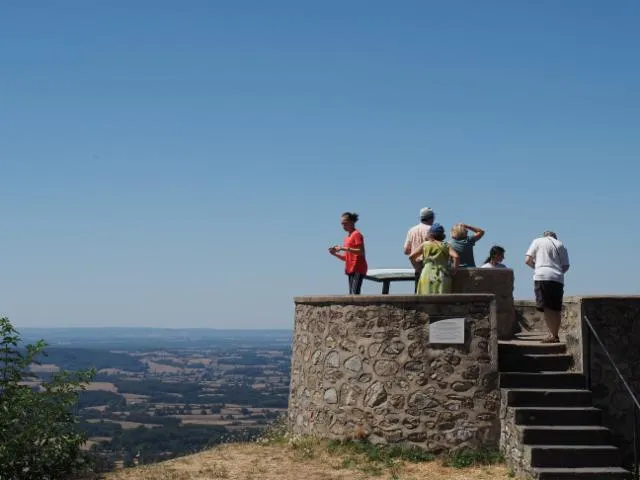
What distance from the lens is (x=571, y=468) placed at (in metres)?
10.8

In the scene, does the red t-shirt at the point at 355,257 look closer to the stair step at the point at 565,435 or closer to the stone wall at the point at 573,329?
the stone wall at the point at 573,329

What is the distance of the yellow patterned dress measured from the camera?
12.8 meters

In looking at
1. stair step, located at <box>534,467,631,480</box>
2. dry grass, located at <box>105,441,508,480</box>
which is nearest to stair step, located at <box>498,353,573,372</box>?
dry grass, located at <box>105,441,508,480</box>

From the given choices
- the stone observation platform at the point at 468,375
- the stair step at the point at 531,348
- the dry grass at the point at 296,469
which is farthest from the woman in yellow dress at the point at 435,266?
the dry grass at the point at 296,469

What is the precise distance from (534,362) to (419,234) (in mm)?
2721

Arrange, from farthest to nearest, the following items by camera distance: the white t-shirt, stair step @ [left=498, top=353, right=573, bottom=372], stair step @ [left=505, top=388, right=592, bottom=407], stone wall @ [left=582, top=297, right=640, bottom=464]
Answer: the white t-shirt, stair step @ [left=498, top=353, right=573, bottom=372], stone wall @ [left=582, top=297, right=640, bottom=464], stair step @ [left=505, top=388, right=592, bottom=407]

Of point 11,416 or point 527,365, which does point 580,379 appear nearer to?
point 527,365

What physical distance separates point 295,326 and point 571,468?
5.20 meters

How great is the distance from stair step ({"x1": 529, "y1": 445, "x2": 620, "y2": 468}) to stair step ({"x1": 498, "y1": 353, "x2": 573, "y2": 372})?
5.29 feet

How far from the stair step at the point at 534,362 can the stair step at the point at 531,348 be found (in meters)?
0.16

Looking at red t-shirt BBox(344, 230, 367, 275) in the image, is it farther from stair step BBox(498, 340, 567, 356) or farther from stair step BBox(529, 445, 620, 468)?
stair step BBox(529, 445, 620, 468)

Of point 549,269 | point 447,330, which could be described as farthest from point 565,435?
point 549,269

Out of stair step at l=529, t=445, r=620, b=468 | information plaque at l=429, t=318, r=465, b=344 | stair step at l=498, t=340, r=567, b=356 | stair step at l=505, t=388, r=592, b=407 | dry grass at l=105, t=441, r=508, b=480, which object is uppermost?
information plaque at l=429, t=318, r=465, b=344

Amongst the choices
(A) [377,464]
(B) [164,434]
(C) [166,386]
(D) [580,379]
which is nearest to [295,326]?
(A) [377,464]
